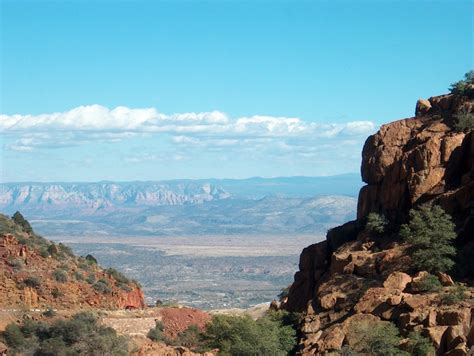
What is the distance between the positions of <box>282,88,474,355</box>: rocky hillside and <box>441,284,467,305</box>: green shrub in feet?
0.17

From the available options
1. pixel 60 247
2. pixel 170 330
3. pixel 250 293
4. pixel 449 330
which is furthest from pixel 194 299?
pixel 449 330

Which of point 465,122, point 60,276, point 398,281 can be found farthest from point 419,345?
point 60,276

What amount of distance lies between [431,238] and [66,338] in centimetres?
2273

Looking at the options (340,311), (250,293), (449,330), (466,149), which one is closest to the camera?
(449,330)

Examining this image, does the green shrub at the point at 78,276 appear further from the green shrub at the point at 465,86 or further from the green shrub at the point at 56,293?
the green shrub at the point at 465,86

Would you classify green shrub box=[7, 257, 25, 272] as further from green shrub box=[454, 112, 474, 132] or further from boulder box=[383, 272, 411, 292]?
green shrub box=[454, 112, 474, 132]

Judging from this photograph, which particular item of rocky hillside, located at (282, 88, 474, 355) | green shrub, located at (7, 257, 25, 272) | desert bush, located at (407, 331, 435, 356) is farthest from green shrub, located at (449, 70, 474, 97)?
green shrub, located at (7, 257, 25, 272)

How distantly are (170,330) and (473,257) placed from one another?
25137 millimetres

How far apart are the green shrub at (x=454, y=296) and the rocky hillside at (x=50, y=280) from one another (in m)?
30.2

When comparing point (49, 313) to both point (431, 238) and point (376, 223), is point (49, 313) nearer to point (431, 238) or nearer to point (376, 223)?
point (376, 223)

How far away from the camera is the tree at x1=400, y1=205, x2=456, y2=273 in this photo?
42.9 meters

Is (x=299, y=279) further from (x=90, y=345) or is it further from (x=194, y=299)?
(x=194, y=299)

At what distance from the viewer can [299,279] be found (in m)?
54.8

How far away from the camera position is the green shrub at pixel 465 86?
2121 inches
